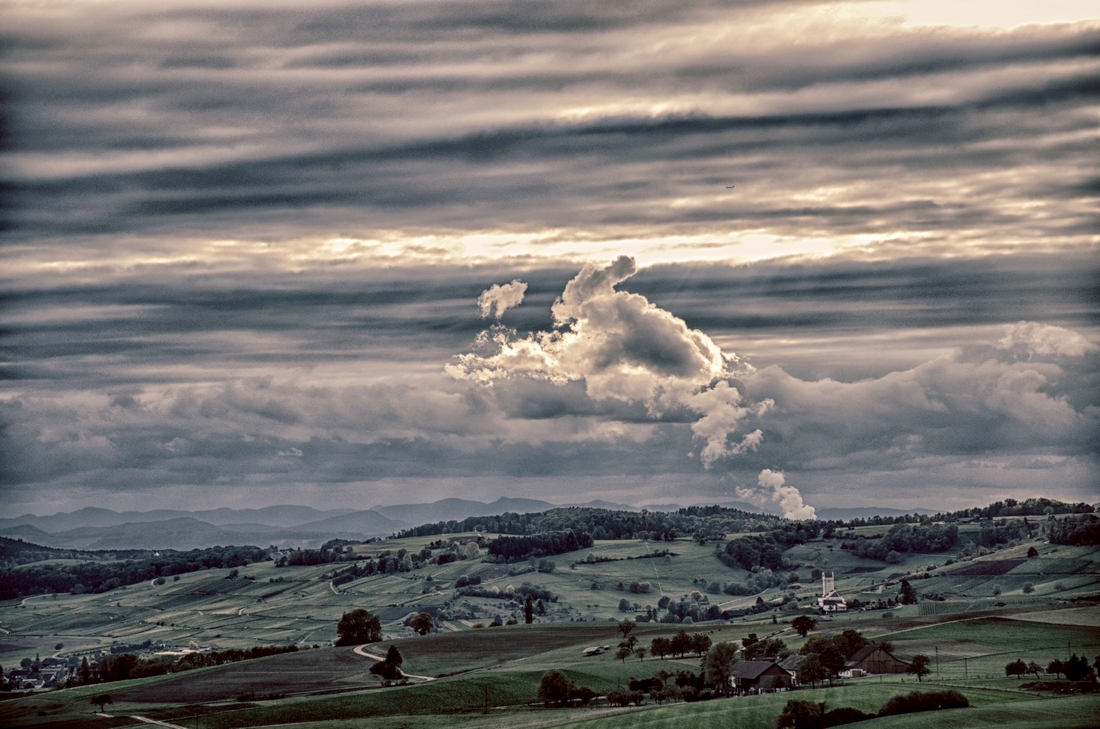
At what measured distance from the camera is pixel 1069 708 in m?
132

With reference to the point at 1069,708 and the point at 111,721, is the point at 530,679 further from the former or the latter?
the point at 1069,708

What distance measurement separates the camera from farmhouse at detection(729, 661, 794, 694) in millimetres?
186375

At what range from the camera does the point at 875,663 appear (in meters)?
194

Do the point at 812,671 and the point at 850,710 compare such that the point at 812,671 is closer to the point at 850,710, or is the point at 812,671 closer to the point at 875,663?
the point at 875,663

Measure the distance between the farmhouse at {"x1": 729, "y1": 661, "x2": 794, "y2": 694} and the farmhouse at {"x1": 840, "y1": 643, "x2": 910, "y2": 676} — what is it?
10.8m

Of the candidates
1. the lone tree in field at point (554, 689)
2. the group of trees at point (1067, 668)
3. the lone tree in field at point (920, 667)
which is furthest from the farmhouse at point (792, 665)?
the lone tree in field at point (554, 689)

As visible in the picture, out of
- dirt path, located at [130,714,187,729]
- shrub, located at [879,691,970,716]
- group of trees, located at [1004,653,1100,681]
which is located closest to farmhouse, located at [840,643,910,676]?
group of trees, located at [1004,653,1100,681]

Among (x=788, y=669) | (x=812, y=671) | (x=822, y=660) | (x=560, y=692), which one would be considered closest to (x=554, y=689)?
(x=560, y=692)

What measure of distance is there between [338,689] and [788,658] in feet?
245

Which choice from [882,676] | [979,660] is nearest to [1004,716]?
[882,676]

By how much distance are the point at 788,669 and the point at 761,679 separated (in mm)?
7078

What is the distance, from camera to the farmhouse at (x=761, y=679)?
611ft

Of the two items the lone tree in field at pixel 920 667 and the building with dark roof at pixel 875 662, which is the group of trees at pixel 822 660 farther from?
the lone tree in field at pixel 920 667

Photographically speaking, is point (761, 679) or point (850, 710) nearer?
point (850, 710)
